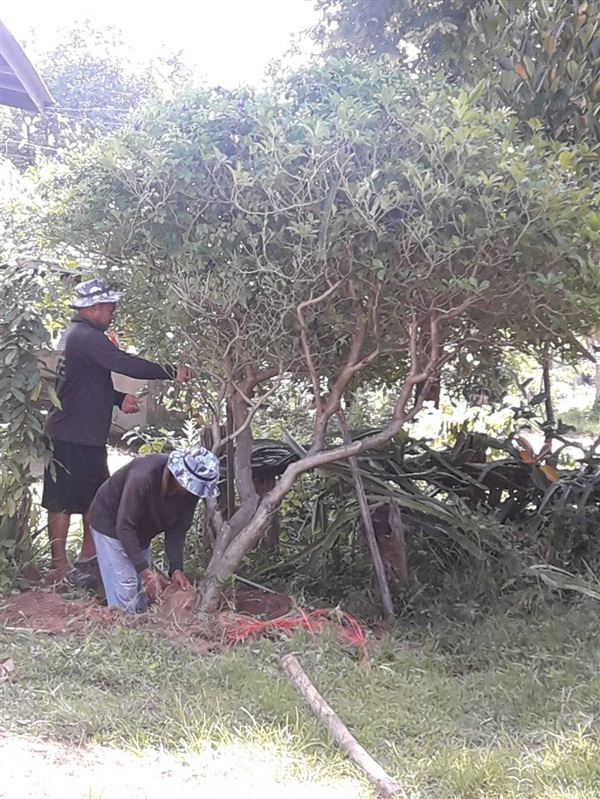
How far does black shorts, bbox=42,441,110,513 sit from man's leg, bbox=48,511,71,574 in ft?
0.24

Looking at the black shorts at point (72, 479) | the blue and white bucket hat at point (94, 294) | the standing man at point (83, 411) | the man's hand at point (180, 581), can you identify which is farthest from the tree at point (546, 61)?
the man's hand at point (180, 581)

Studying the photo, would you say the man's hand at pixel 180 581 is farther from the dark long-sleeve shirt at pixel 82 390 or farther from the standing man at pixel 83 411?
the dark long-sleeve shirt at pixel 82 390

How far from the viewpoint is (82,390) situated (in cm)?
566

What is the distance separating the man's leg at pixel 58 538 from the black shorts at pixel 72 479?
0.24ft

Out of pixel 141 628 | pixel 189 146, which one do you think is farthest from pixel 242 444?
pixel 189 146

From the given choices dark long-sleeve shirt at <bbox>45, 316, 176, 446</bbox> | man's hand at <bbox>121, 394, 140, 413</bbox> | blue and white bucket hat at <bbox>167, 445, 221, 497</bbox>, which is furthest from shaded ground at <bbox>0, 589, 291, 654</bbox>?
man's hand at <bbox>121, 394, 140, 413</bbox>

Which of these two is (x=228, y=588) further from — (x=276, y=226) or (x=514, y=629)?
(x=276, y=226)

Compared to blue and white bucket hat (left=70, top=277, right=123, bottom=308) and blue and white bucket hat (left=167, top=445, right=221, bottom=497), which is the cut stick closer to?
blue and white bucket hat (left=167, top=445, right=221, bottom=497)

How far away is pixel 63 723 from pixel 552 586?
10.8 feet

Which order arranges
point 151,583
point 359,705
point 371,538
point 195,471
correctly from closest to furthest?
1. point 359,705
2. point 195,471
3. point 151,583
4. point 371,538

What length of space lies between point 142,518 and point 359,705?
1848 millimetres

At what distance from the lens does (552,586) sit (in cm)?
538

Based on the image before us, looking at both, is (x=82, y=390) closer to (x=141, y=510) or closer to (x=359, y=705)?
(x=141, y=510)

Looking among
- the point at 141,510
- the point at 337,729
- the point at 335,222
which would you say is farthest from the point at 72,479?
the point at 337,729
